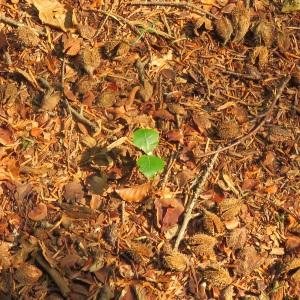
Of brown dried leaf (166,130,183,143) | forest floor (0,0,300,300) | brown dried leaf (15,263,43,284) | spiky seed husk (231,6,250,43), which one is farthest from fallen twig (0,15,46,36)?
brown dried leaf (15,263,43,284)

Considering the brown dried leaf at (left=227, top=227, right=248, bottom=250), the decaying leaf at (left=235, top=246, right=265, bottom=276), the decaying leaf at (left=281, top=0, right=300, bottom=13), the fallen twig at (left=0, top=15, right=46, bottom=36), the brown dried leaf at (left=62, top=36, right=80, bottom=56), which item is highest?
the decaying leaf at (left=281, top=0, right=300, bottom=13)

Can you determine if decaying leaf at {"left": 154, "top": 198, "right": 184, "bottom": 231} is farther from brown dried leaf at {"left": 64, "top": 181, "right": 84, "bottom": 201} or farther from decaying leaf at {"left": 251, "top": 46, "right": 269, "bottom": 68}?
decaying leaf at {"left": 251, "top": 46, "right": 269, "bottom": 68}

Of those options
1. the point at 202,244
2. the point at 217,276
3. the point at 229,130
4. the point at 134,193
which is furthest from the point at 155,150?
the point at 217,276

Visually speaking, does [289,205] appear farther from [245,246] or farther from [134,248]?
[134,248]

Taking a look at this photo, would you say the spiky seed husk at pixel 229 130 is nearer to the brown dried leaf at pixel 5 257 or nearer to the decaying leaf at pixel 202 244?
the decaying leaf at pixel 202 244

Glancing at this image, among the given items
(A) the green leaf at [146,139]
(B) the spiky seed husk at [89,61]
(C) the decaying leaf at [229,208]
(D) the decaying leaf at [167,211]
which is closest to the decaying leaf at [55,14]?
(B) the spiky seed husk at [89,61]
